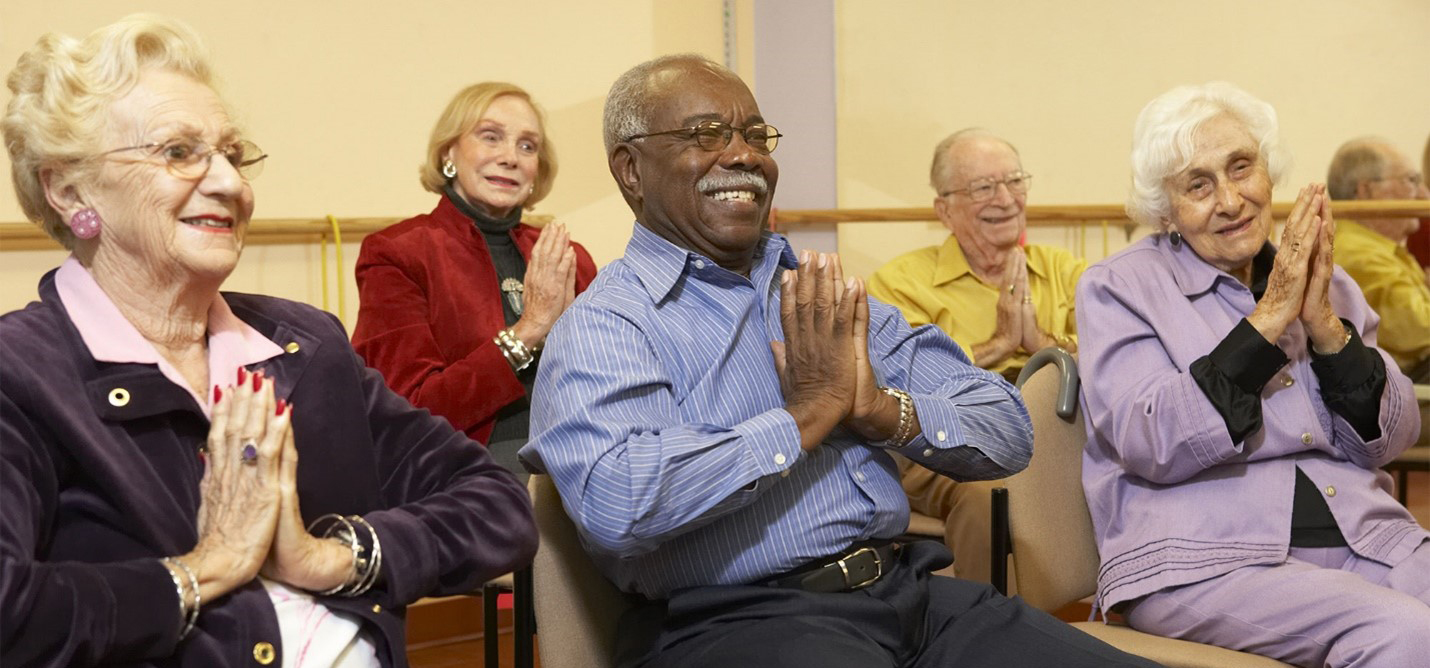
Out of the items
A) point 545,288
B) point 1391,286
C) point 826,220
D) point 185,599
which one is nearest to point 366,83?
point 545,288

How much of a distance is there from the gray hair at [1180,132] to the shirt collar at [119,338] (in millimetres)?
1556

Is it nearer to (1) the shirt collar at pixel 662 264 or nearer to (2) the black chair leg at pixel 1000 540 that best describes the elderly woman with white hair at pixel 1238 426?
(2) the black chair leg at pixel 1000 540

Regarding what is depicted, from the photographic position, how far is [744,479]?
65.9 inches

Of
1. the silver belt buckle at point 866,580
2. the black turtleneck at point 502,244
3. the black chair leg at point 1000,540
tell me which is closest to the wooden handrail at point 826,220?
the black turtleneck at point 502,244

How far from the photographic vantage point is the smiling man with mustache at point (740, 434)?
5.52 feet

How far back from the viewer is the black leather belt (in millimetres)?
1786

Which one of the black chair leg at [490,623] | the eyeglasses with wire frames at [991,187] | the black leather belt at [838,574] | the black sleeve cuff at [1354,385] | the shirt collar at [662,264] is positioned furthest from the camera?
the eyeglasses with wire frames at [991,187]

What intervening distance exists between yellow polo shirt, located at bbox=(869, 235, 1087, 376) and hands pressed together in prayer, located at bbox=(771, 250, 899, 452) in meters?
1.57

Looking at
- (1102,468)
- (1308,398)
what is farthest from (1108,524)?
(1308,398)

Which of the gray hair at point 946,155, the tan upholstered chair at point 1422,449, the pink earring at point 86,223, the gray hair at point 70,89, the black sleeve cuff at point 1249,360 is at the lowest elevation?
the tan upholstered chair at point 1422,449

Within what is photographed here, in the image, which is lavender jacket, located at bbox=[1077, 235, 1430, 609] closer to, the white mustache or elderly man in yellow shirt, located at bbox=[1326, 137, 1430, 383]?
the white mustache

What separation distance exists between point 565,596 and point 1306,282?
1.29 meters

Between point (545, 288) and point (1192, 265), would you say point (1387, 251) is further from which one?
point (545, 288)

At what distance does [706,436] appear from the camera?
1.70 m
